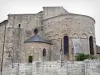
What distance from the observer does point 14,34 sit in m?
27.3

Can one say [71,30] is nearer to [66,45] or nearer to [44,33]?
[66,45]

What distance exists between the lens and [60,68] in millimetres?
18797

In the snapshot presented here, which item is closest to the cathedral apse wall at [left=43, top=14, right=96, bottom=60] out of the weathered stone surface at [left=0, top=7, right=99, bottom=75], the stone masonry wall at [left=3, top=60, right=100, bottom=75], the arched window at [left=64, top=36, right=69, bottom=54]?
the weathered stone surface at [left=0, top=7, right=99, bottom=75]

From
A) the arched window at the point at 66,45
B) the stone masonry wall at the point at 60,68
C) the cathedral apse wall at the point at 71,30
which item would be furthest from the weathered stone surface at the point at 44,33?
the stone masonry wall at the point at 60,68

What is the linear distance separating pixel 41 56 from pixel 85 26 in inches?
291

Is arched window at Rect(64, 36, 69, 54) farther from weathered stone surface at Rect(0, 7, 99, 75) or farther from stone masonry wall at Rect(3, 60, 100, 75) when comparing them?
stone masonry wall at Rect(3, 60, 100, 75)

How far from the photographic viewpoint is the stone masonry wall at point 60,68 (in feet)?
56.4

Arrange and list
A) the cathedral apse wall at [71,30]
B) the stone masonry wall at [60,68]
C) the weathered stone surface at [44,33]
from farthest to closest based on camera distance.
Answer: the cathedral apse wall at [71,30] < the weathered stone surface at [44,33] < the stone masonry wall at [60,68]

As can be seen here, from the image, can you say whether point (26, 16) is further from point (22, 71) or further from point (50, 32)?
point (22, 71)

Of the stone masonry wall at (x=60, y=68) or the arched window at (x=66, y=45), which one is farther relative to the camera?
the arched window at (x=66, y=45)

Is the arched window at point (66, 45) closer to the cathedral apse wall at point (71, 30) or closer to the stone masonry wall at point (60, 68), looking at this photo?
the cathedral apse wall at point (71, 30)

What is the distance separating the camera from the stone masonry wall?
1719 centimetres

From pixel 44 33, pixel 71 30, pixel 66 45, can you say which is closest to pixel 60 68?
pixel 66 45

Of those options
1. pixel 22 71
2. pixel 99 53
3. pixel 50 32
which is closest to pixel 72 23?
pixel 50 32
